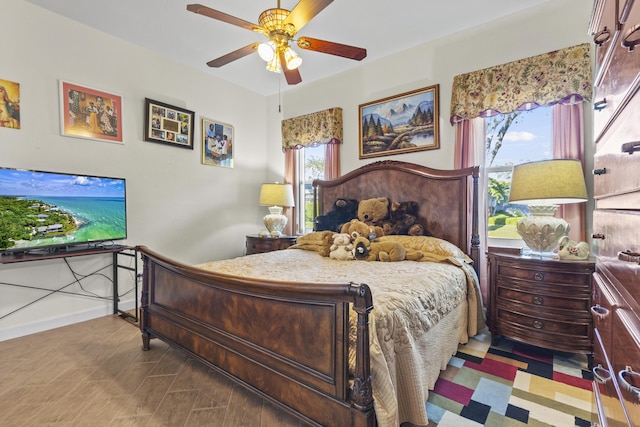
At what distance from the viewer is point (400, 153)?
3.56m

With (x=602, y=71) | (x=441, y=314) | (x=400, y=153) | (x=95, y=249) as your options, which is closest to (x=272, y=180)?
(x=400, y=153)

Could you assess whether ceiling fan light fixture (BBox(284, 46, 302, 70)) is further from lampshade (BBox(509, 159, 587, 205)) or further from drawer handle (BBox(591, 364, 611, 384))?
drawer handle (BBox(591, 364, 611, 384))

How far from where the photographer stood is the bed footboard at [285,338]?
3.84ft

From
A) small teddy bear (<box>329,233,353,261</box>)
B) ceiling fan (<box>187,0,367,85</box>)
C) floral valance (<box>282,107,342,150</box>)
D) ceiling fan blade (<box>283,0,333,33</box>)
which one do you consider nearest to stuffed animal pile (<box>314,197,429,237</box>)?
small teddy bear (<box>329,233,353,261</box>)

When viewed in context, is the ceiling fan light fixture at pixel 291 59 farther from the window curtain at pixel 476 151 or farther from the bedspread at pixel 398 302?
the window curtain at pixel 476 151

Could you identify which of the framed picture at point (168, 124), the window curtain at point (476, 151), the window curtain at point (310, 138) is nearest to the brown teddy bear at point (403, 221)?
the window curtain at point (476, 151)

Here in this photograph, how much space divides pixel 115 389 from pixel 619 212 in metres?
2.65

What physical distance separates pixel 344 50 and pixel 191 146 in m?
2.58

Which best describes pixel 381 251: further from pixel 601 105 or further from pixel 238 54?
pixel 238 54

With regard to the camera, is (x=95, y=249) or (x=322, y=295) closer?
(x=322, y=295)

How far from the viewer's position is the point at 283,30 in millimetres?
2084

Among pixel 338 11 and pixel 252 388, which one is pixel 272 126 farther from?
pixel 252 388

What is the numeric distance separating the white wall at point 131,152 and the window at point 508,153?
329 centimetres

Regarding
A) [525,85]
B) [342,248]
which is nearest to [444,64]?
[525,85]
